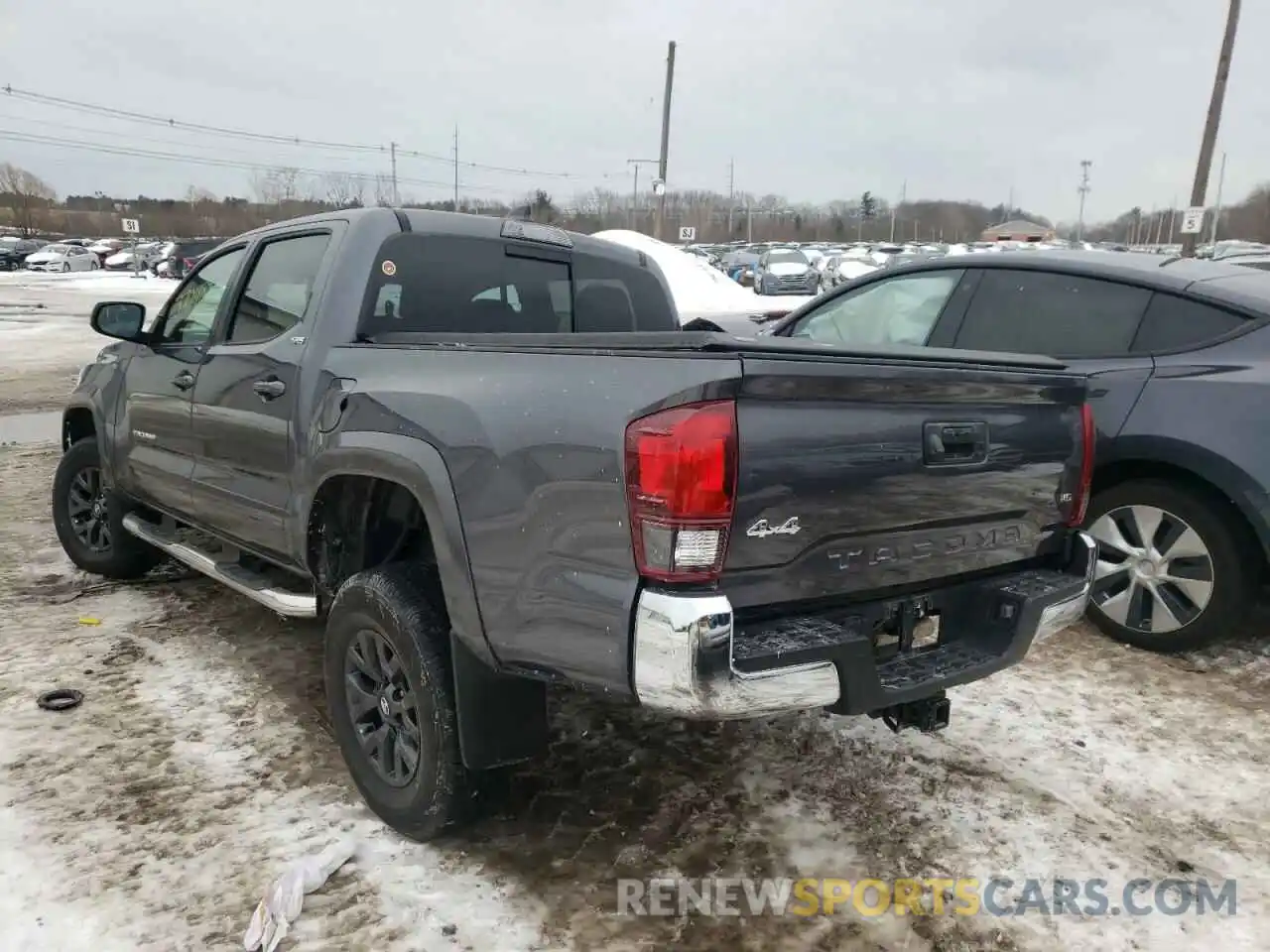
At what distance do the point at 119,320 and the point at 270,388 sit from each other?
1506mm

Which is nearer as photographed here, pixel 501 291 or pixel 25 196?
pixel 501 291

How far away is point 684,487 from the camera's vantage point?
6.77 feet

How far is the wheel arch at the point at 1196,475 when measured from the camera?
380 centimetres

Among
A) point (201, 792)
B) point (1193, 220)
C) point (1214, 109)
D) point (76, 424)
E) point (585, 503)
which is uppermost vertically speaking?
point (1214, 109)

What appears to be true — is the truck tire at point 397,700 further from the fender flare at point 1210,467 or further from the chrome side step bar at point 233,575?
the fender flare at point 1210,467

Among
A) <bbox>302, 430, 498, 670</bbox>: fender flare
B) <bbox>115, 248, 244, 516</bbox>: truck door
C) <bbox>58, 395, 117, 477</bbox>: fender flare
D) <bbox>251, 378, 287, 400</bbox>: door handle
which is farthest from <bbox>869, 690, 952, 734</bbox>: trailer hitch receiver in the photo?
<bbox>58, 395, 117, 477</bbox>: fender flare

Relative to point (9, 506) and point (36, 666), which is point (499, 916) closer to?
point (36, 666)

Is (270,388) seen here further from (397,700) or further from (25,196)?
(25,196)

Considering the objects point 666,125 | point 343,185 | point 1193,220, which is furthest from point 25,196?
point 1193,220

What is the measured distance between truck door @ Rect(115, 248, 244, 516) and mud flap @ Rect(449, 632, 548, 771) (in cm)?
204

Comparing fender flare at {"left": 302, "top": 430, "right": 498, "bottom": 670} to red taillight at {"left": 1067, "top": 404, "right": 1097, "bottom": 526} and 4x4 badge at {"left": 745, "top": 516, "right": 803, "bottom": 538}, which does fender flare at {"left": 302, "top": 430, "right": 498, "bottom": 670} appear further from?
red taillight at {"left": 1067, "top": 404, "right": 1097, "bottom": 526}

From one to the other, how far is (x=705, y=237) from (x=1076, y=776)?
104092 millimetres

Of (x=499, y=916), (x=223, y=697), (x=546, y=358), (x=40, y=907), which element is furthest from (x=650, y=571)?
(x=223, y=697)

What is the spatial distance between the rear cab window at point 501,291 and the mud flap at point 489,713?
1.23 meters
